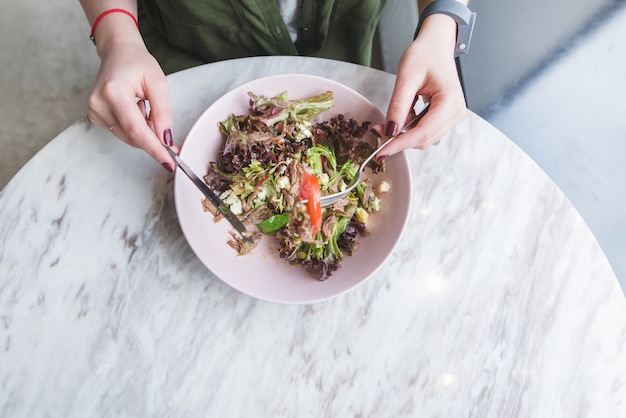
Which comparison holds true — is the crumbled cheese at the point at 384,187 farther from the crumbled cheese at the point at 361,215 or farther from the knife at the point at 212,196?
the knife at the point at 212,196

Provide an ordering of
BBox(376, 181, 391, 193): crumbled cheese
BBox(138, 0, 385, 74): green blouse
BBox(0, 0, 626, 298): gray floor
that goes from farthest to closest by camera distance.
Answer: BBox(0, 0, 626, 298): gray floor, BBox(138, 0, 385, 74): green blouse, BBox(376, 181, 391, 193): crumbled cheese

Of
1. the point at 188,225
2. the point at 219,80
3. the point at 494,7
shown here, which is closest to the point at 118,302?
the point at 188,225

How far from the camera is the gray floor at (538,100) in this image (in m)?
1.59

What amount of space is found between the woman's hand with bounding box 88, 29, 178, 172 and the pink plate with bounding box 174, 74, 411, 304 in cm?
6

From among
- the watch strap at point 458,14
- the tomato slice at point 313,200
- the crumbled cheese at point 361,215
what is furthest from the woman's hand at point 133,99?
the watch strap at point 458,14

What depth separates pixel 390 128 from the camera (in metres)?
0.93

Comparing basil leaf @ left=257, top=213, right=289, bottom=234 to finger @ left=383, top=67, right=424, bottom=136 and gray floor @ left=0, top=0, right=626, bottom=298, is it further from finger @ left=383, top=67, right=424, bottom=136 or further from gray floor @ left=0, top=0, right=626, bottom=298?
gray floor @ left=0, top=0, right=626, bottom=298

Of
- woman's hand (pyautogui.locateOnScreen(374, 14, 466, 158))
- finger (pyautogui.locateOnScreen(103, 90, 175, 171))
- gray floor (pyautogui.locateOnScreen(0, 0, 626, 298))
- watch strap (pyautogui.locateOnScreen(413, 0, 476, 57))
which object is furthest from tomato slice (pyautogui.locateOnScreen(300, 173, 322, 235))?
gray floor (pyautogui.locateOnScreen(0, 0, 626, 298))

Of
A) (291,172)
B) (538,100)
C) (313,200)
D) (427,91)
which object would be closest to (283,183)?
(291,172)

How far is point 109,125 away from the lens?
0.94 m

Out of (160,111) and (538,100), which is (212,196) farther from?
(538,100)

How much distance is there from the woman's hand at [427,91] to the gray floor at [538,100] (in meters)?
0.92

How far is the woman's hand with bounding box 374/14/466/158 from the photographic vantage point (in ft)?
3.01

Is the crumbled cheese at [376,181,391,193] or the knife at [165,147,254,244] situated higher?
the knife at [165,147,254,244]
